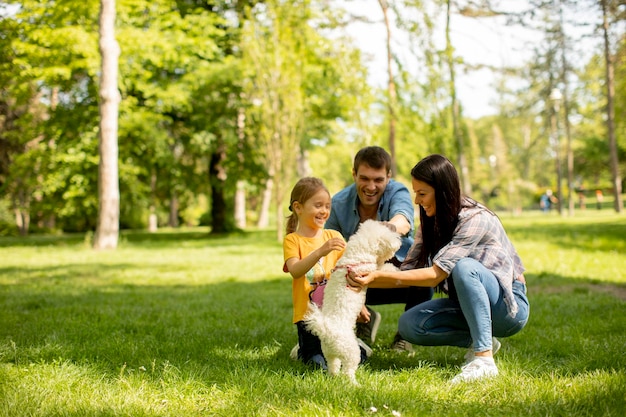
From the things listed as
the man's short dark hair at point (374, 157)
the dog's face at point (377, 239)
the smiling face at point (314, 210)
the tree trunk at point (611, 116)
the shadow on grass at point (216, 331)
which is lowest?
the shadow on grass at point (216, 331)

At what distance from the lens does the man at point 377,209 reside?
402 cm

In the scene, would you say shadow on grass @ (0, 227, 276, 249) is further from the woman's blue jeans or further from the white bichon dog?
the white bichon dog

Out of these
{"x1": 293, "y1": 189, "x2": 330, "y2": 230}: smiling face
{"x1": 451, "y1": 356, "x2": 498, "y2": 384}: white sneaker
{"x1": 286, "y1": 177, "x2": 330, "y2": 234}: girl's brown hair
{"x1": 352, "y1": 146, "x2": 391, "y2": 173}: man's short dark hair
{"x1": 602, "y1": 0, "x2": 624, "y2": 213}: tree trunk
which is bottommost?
{"x1": 451, "y1": 356, "x2": 498, "y2": 384}: white sneaker

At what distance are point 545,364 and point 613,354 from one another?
19.0 inches

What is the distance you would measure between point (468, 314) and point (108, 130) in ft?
39.8

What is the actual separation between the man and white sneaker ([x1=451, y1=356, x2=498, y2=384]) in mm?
772

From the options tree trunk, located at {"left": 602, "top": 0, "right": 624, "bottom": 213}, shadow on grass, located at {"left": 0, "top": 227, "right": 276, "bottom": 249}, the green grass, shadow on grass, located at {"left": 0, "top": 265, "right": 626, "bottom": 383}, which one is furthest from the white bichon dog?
tree trunk, located at {"left": 602, "top": 0, "right": 624, "bottom": 213}

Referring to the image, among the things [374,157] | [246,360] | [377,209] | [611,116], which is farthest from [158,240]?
[611,116]

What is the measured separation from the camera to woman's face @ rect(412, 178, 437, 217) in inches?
136

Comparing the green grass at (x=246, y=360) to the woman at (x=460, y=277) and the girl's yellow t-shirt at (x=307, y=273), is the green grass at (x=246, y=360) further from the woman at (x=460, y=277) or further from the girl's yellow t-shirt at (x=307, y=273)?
the girl's yellow t-shirt at (x=307, y=273)

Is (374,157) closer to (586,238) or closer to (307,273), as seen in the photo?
(307,273)

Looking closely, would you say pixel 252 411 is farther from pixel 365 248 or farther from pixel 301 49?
pixel 301 49

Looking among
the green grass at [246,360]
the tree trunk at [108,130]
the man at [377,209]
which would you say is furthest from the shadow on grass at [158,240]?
the man at [377,209]

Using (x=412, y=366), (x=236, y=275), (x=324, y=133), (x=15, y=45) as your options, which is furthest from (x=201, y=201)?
(x=412, y=366)
